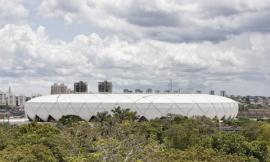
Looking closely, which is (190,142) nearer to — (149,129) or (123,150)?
(149,129)

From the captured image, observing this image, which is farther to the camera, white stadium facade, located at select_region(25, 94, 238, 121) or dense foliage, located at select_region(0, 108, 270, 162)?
white stadium facade, located at select_region(25, 94, 238, 121)

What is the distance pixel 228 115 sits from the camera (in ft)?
531

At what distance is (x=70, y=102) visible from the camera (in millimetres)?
151375

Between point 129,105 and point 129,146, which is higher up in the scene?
point 129,105

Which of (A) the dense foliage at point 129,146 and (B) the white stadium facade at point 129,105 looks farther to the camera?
(B) the white stadium facade at point 129,105

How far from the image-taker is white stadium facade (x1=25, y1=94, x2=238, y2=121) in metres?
148

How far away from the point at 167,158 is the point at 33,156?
1163cm

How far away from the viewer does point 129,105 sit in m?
148

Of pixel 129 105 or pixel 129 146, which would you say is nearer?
pixel 129 146

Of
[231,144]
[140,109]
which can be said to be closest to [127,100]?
[140,109]

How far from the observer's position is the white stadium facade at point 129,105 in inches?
5822

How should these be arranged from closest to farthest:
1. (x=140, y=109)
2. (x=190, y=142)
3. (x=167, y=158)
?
(x=167, y=158) < (x=190, y=142) < (x=140, y=109)

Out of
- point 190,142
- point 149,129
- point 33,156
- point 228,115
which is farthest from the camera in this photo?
point 228,115

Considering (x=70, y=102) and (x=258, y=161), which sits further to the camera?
(x=70, y=102)
